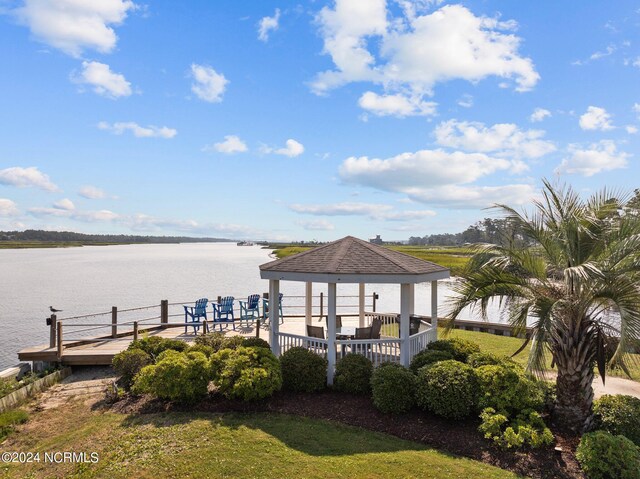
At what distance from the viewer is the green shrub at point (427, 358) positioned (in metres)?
8.13

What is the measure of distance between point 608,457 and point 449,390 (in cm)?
222

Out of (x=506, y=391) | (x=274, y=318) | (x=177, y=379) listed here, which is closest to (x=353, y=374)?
(x=274, y=318)

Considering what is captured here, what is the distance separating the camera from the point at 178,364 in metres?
7.63

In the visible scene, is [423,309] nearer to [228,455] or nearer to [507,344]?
[507,344]

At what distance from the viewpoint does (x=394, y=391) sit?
715 centimetres

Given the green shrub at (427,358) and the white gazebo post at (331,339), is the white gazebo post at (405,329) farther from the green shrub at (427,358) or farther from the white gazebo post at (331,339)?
the white gazebo post at (331,339)

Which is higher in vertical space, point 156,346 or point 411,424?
point 156,346

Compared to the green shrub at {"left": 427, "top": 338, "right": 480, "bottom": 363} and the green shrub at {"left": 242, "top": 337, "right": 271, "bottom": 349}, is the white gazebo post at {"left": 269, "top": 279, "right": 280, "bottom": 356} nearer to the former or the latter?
the green shrub at {"left": 242, "top": 337, "right": 271, "bottom": 349}

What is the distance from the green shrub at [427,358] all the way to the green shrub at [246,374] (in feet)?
9.04

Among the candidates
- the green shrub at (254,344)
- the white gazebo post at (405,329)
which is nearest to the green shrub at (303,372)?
the green shrub at (254,344)

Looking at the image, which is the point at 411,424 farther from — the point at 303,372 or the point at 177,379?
the point at 177,379

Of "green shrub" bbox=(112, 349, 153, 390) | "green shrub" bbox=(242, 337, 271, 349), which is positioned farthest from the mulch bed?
"green shrub" bbox=(242, 337, 271, 349)

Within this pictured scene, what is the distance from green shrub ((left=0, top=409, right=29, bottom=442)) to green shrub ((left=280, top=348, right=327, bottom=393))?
16.5ft

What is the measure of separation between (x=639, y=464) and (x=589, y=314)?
7.01 feet
